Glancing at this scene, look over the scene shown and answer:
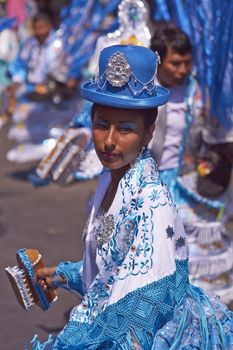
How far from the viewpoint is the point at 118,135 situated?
3055 mm

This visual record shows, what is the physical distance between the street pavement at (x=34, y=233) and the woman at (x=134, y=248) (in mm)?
1880

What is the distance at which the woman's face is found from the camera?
10.0 feet

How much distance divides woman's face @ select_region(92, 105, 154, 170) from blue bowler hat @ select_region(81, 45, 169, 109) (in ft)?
0.18

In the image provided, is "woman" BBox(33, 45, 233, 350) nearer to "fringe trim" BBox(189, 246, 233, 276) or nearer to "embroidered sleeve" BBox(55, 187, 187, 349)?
"embroidered sleeve" BBox(55, 187, 187, 349)

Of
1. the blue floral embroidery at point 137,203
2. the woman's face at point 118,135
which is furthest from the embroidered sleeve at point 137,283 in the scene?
the woman's face at point 118,135

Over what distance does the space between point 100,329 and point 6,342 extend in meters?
2.03

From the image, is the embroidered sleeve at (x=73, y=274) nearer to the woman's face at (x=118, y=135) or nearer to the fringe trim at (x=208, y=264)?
the woman's face at (x=118, y=135)

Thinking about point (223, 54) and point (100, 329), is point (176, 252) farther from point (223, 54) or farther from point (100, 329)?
point (223, 54)

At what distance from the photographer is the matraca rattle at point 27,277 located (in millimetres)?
3562

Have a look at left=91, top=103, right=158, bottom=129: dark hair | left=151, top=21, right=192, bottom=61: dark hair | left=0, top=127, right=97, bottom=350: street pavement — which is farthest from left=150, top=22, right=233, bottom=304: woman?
left=91, top=103, right=158, bottom=129: dark hair

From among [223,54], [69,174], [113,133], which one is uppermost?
[113,133]

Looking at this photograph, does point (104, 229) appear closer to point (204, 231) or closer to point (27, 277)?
point (27, 277)

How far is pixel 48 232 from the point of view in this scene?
7.02 meters

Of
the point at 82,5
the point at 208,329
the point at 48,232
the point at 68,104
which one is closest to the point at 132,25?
the point at 48,232
